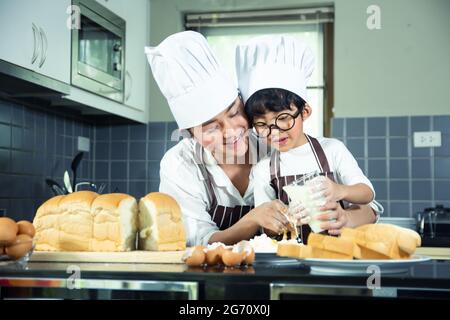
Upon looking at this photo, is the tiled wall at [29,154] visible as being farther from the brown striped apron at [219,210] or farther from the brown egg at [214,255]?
the brown egg at [214,255]

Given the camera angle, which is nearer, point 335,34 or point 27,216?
point 27,216

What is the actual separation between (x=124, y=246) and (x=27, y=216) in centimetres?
173

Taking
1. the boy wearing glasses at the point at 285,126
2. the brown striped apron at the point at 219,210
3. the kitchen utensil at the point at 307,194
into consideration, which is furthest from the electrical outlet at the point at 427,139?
the kitchen utensil at the point at 307,194

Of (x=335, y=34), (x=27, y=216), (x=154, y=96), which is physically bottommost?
(x=27, y=216)

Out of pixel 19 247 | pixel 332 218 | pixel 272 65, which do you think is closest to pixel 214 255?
pixel 19 247

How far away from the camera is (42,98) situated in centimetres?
275

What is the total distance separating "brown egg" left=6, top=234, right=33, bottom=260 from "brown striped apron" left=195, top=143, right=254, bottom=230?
890mm

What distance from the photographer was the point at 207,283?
931 millimetres

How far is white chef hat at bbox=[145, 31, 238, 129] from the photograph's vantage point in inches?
65.7

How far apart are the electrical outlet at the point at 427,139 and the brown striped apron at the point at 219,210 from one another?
1664 mm

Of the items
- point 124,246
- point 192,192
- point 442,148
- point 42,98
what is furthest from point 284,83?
point 442,148

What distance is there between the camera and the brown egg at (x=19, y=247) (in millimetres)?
1073
